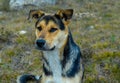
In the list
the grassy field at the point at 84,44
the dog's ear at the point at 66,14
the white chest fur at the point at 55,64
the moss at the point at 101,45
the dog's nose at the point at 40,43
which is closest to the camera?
the dog's nose at the point at 40,43

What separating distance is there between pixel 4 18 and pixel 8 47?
370 centimetres

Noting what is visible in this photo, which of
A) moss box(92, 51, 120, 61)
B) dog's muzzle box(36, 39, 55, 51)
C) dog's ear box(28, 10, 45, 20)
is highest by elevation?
dog's ear box(28, 10, 45, 20)

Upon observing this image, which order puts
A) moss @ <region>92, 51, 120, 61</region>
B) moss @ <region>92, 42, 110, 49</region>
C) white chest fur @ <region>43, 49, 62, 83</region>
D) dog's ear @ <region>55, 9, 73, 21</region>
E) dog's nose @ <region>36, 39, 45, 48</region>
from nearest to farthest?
dog's nose @ <region>36, 39, 45, 48</region> → dog's ear @ <region>55, 9, 73, 21</region> → white chest fur @ <region>43, 49, 62, 83</region> → moss @ <region>92, 51, 120, 61</region> → moss @ <region>92, 42, 110, 49</region>

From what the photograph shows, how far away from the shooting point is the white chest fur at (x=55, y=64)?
6.80 metres

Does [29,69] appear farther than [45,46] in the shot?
Yes

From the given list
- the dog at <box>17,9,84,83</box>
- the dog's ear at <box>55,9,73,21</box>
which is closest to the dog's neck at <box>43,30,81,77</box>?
the dog at <box>17,9,84,83</box>

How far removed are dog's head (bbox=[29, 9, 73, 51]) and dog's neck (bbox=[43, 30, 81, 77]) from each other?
0.82 feet

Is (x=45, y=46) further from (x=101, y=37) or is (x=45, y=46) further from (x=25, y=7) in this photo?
(x=25, y=7)

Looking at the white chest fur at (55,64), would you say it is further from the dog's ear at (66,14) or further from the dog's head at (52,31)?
the dog's ear at (66,14)

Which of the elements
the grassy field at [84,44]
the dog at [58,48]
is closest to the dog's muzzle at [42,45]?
the dog at [58,48]

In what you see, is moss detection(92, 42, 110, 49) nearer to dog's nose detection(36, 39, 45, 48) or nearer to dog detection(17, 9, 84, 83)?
dog detection(17, 9, 84, 83)

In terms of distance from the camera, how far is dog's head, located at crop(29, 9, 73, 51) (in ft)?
20.5

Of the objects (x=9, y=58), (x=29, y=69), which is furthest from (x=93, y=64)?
(x=9, y=58)

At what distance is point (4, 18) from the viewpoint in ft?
44.8
